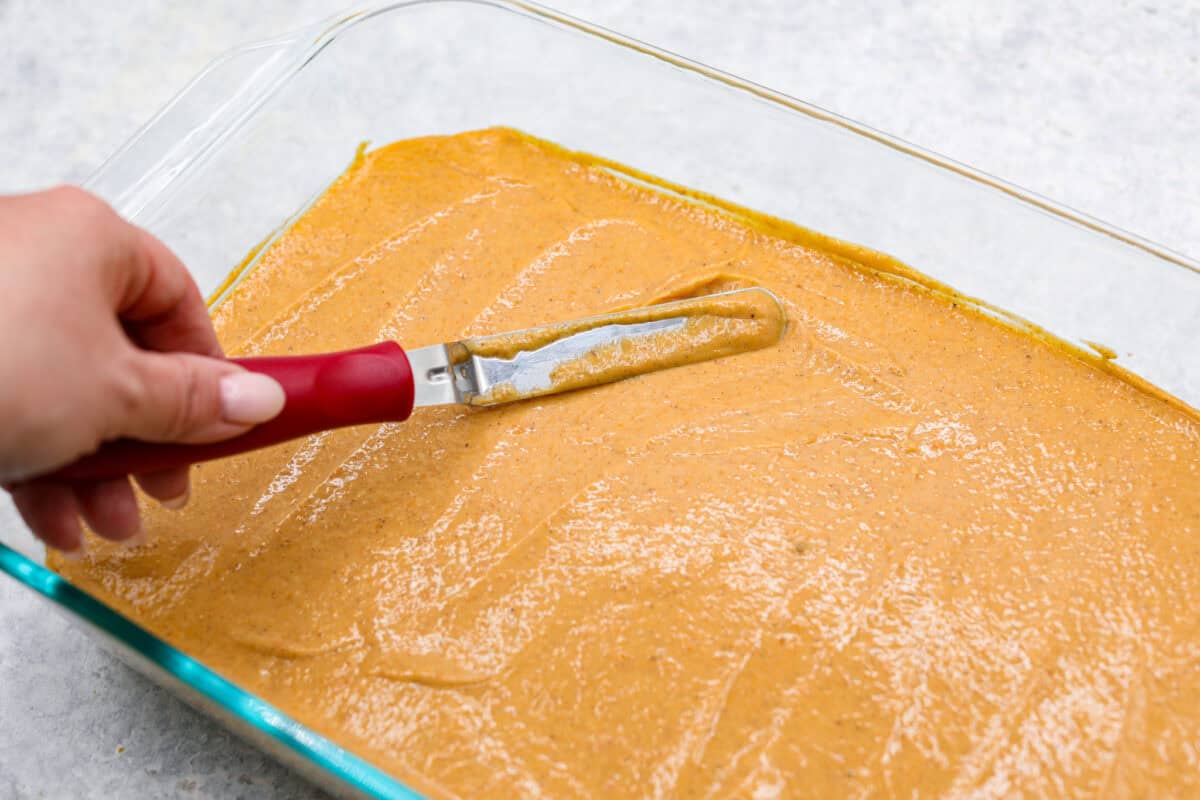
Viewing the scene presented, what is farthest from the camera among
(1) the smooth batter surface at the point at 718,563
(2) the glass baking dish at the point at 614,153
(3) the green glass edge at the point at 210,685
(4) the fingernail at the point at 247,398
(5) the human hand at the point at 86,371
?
(2) the glass baking dish at the point at 614,153

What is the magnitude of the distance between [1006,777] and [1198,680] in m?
0.36

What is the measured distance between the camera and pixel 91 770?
5.51 feet

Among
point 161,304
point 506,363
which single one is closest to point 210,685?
point 161,304

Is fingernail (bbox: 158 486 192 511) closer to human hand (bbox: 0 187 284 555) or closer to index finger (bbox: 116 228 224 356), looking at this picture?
human hand (bbox: 0 187 284 555)

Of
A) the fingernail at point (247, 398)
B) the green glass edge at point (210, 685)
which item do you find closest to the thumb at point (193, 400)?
the fingernail at point (247, 398)

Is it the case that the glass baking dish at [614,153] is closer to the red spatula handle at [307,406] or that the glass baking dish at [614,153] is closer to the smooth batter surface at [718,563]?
the smooth batter surface at [718,563]

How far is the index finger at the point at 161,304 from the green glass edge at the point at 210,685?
0.36 meters

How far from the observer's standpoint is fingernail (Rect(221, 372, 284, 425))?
1188 mm

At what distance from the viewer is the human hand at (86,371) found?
3.30ft

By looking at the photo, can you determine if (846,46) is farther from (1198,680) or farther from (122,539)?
(122,539)

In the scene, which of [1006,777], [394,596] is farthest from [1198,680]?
[394,596]

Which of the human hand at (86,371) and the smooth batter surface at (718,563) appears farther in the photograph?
the smooth batter surface at (718,563)

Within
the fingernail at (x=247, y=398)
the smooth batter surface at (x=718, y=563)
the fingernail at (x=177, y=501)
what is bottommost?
the smooth batter surface at (x=718, y=563)

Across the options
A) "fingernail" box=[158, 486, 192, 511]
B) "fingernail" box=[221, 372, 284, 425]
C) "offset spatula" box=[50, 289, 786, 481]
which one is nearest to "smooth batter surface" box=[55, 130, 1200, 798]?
"offset spatula" box=[50, 289, 786, 481]
